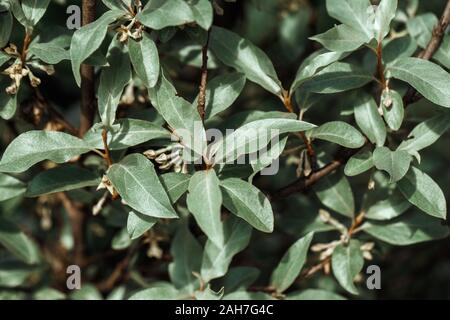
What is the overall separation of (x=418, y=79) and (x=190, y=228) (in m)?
0.58

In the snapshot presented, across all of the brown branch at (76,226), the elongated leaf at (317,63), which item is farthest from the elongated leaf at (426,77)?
the brown branch at (76,226)

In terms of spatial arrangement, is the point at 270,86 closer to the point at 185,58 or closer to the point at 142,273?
the point at 185,58

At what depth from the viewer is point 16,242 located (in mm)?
1621

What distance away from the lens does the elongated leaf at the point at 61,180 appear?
1.29 meters

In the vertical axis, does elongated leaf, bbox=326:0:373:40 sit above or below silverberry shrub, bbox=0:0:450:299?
above

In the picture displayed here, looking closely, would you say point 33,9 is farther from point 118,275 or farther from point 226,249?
point 118,275

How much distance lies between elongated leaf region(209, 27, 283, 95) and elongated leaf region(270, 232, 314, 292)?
306 millimetres

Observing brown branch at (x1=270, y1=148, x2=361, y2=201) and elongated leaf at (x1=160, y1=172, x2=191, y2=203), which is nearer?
elongated leaf at (x1=160, y1=172, x2=191, y2=203)

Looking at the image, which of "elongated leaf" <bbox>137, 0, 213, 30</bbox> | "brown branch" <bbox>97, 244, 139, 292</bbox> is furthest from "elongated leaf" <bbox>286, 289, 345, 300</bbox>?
"elongated leaf" <bbox>137, 0, 213, 30</bbox>

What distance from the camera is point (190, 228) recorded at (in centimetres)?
153

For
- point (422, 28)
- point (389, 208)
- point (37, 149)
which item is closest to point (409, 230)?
point (389, 208)

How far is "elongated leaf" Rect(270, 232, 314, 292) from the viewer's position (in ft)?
4.67

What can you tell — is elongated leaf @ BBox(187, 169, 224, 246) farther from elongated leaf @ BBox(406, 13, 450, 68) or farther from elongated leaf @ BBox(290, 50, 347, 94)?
elongated leaf @ BBox(406, 13, 450, 68)
